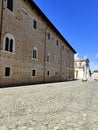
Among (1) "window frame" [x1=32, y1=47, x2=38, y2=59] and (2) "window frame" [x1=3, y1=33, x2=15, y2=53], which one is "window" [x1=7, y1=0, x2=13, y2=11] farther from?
(1) "window frame" [x1=32, y1=47, x2=38, y2=59]

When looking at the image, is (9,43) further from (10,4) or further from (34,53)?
(34,53)

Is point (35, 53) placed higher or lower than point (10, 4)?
lower

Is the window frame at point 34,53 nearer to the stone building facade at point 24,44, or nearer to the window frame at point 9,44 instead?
the stone building facade at point 24,44

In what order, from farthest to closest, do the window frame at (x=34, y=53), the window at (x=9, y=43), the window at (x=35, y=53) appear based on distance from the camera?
1. the window at (x=35, y=53)
2. the window frame at (x=34, y=53)
3. the window at (x=9, y=43)

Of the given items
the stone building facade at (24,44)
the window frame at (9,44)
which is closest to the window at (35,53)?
the stone building facade at (24,44)

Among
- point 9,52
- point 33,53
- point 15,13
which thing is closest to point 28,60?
point 33,53

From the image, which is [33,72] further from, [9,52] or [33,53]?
[9,52]

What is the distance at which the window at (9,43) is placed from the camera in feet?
50.8

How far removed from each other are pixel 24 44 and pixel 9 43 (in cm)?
293

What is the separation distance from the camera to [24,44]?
18719 mm

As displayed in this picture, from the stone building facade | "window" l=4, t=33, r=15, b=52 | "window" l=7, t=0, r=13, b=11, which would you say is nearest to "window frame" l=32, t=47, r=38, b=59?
the stone building facade

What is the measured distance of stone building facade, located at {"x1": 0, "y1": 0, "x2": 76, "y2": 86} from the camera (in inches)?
602

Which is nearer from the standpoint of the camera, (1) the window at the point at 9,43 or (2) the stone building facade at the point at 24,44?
(2) the stone building facade at the point at 24,44

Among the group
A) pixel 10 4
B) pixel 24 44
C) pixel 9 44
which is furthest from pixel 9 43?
pixel 10 4
